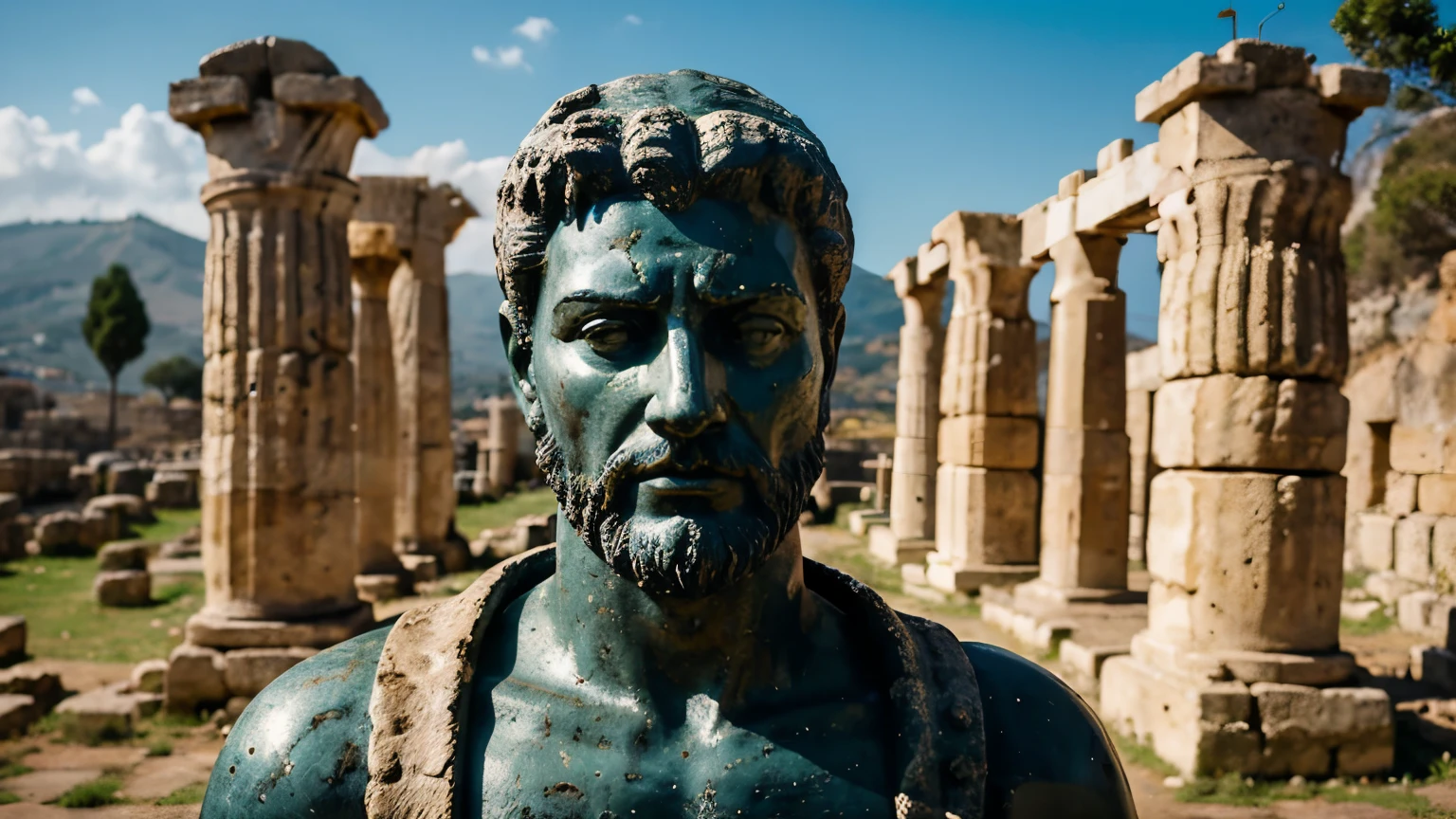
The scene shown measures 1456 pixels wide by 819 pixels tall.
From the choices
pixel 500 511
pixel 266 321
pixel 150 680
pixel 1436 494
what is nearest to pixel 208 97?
pixel 266 321

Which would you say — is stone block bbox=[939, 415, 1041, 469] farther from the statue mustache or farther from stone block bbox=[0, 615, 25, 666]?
the statue mustache

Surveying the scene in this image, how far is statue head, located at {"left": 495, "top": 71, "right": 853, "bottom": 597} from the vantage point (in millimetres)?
1609

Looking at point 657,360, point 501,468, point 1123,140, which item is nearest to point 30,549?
point 501,468

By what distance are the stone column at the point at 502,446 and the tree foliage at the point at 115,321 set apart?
91.4ft

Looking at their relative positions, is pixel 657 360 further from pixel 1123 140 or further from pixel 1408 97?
pixel 1408 97

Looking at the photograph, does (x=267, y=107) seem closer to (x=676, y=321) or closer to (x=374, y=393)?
(x=374, y=393)

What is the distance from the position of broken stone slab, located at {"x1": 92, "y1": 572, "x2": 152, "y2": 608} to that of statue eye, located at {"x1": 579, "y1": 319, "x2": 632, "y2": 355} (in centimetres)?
1275

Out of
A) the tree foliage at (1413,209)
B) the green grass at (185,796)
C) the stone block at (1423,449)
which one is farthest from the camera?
the tree foliage at (1413,209)

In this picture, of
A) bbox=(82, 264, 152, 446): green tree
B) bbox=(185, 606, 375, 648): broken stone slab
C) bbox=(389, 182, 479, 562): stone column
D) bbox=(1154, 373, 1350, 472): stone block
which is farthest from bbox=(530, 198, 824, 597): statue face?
bbox=(82, 264, 152, 446): green tree

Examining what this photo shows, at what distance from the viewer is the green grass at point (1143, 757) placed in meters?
6.51

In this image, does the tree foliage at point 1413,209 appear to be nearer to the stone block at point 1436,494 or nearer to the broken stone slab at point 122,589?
the stone block at point 1436,494

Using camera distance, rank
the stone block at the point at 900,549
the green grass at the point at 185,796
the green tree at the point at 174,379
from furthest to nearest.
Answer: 1. the green tree at the point at 174,379
2. the stone block at the point at 900,549
3. the green grass at the point at 185,796

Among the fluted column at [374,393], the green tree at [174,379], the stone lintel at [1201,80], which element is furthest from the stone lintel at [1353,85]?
the green tree at [174,379]

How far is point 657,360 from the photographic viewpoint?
165 centimetres
